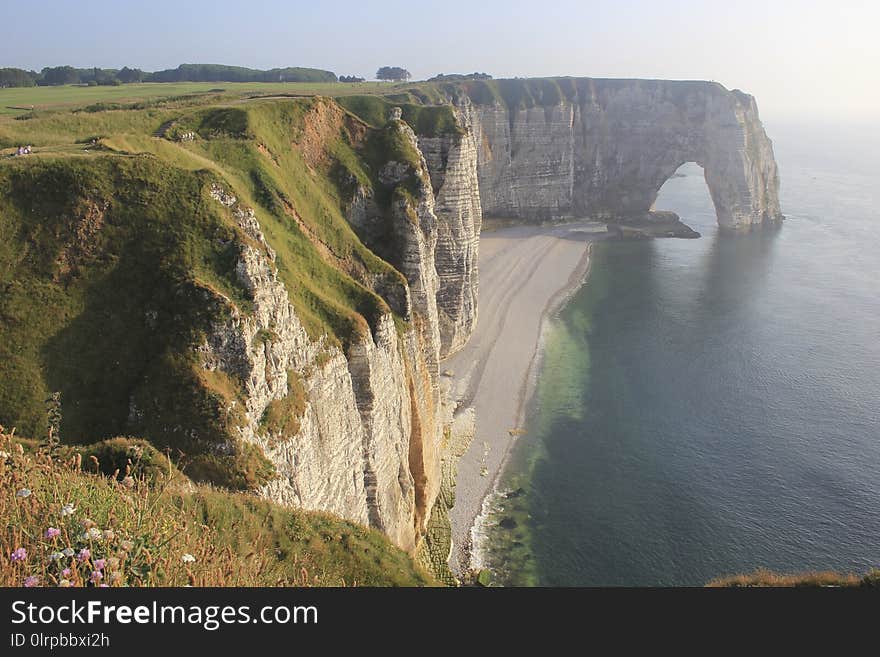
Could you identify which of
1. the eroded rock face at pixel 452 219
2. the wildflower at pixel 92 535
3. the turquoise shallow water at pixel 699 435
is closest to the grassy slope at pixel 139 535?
the wildflower at pixel 92 535

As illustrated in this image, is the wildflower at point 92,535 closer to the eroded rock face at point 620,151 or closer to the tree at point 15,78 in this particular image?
the tree at point 15,78

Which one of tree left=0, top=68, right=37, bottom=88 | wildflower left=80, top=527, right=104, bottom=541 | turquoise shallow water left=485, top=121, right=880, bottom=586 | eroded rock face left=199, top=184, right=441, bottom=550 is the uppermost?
tree left=0, top=68, right=37, bottom=88

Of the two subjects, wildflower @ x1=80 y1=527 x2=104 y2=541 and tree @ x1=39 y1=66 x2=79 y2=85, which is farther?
tree @ x1=39 y1=66 x2=79 y2=85

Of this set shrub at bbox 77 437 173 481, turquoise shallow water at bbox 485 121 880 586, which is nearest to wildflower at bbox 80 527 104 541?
shrub at bbox 77 437 173 481

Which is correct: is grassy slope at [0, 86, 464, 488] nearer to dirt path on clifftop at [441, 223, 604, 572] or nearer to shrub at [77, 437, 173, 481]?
shrub at [77, 437, 173, 481]

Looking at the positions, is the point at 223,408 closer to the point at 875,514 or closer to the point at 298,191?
the point at 298,191
